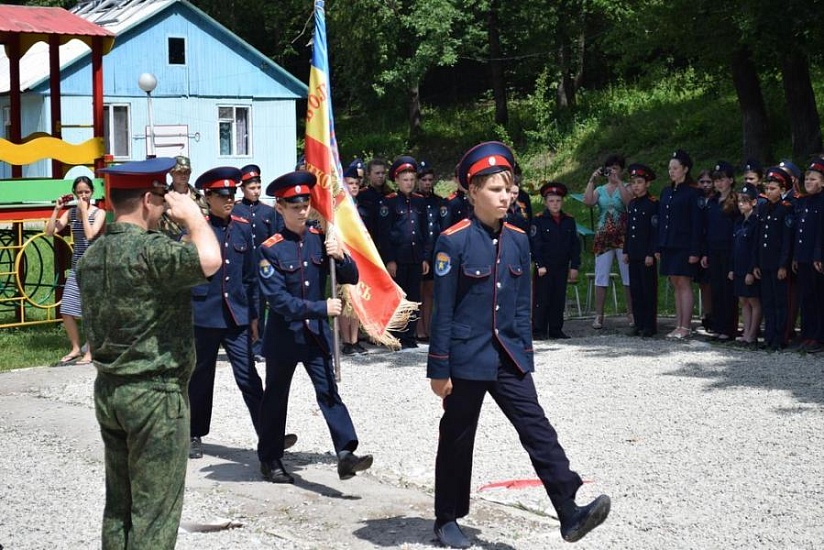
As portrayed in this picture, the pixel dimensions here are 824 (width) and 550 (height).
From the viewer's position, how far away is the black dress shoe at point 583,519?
19.6 feet

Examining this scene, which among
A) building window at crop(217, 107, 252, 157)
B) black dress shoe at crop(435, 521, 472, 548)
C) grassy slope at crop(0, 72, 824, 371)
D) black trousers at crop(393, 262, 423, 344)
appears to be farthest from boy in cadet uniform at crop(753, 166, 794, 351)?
building window at crop(217, 107, 252, 157)

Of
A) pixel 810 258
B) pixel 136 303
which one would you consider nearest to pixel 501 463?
pixel 136 303

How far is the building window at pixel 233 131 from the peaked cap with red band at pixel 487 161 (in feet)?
109

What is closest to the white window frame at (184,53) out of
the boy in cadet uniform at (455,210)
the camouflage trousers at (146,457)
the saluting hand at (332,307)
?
the boy in cadet uniform at (455,210)

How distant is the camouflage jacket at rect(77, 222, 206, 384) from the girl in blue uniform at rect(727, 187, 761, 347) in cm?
915

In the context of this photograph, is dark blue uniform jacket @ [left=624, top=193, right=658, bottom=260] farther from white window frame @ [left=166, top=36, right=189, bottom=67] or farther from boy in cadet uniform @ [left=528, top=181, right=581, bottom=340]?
white window frame @ [left=166, top=36, right=189, bottom=67]

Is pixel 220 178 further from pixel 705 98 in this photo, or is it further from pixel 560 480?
pixel 705 98

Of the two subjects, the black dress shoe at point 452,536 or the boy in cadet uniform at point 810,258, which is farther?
the boy in cadet uniform at point 810,258

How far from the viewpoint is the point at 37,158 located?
634 inches

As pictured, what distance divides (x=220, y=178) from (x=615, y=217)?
7127mm

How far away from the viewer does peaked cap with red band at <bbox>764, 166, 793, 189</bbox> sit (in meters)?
12.8

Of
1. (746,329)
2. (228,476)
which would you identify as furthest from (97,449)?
(746,329)

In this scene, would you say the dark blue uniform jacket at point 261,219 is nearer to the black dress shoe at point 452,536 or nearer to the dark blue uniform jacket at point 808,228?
the dark blue uniform jacket at point 808,228

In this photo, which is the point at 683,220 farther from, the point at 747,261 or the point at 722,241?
the point at 747,261
